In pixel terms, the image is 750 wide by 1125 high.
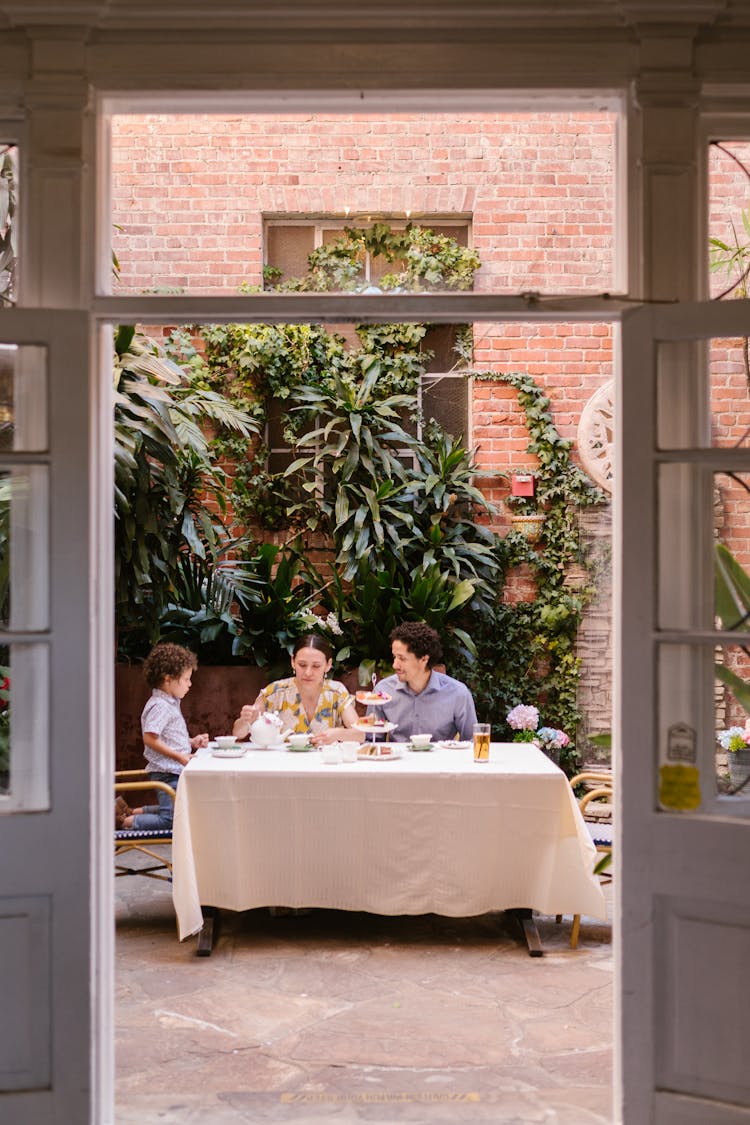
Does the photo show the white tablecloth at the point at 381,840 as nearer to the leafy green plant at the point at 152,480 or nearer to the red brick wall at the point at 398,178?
the leafy green plant at the point at 152,480

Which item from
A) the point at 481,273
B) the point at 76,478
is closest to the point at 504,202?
A: the point at 481,273

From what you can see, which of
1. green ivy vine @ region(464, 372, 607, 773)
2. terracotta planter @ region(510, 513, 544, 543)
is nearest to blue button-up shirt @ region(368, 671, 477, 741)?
green ivy vine @ region(464, 372, 607, 773)

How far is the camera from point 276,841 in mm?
4711

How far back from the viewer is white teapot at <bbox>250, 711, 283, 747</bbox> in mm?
5180

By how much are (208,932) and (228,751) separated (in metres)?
0.77

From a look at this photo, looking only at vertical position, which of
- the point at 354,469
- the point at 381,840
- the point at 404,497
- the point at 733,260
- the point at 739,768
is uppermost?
the point at 733,260

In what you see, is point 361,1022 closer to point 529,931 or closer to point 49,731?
point 529,931

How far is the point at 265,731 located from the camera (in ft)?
17.0

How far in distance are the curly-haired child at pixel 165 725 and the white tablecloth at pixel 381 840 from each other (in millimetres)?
588

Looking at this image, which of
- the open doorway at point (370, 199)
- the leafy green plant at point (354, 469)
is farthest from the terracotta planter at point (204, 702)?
the open doorway at point (370, 199)

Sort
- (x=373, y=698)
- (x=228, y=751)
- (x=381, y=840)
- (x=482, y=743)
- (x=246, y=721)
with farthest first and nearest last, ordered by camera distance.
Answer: (x=246, y=721) → (x=373, y=698) → (x=228, y=751) → (x=482, y=743) → (x=381, y=840)

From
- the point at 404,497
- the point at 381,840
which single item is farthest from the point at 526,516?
the point at 381,840

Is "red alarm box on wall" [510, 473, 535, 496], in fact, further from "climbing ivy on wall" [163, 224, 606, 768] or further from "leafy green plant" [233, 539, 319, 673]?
"leafy green plant" [233, 539, 319, 673]

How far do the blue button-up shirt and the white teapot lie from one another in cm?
50
